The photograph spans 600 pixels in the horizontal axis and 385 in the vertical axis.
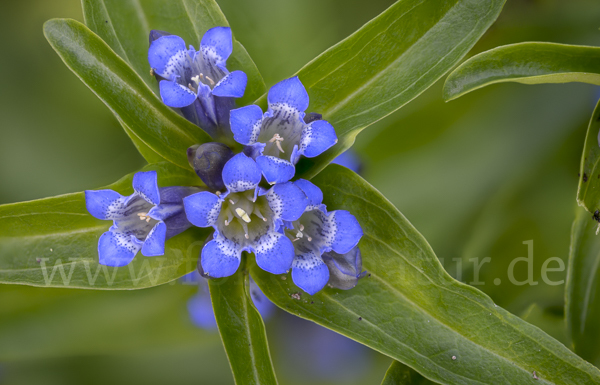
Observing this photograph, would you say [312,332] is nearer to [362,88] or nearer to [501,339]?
Answer: [501,339]

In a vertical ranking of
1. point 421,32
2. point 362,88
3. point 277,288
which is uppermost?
point 421,32

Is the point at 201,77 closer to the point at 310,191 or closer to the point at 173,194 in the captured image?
the point at 173,194

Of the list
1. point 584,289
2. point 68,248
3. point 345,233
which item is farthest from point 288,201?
point 584,289

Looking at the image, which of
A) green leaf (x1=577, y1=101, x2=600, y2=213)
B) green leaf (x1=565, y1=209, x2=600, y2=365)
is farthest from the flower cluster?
green leaf (x1=565, y1=209, x2=600, y2=365)

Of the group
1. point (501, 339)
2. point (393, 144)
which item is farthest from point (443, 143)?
point (501, 339)

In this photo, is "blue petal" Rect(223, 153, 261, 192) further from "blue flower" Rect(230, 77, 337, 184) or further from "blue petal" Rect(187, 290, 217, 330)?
"blue petal" Rect(187, 290, 217, 330)

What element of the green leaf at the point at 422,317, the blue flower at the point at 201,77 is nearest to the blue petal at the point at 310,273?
the green leaf at the point at 422,317

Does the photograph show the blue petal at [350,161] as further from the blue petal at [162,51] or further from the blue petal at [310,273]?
the blue petal at [162,51]
